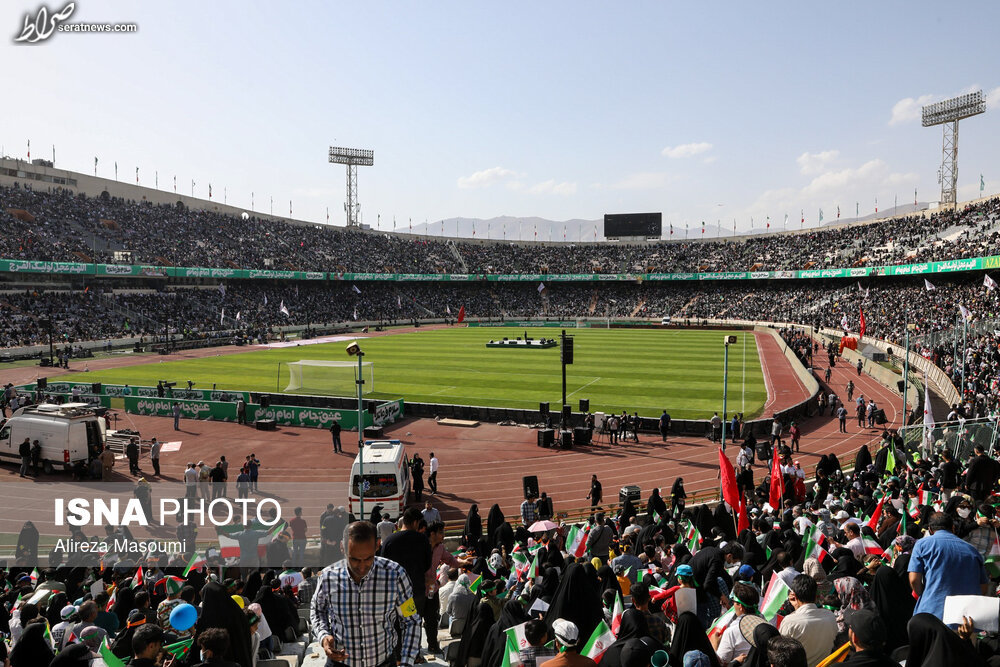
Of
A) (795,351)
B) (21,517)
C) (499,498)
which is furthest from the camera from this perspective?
(795,351)

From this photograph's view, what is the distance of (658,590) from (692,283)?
9767 cm

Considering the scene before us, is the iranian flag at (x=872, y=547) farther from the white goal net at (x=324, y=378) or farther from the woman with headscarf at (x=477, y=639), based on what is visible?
the white goal net at (x=324, y=378)

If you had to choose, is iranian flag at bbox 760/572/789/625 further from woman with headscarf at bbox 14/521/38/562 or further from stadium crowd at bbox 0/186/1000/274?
stadium crowd at bbox 0/186/1000/274

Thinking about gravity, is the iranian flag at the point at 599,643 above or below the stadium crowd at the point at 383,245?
below

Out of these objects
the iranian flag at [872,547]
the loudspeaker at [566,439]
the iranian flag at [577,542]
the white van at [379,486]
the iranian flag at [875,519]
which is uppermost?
the iranian flag at [872,547]

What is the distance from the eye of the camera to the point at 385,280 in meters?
97.8

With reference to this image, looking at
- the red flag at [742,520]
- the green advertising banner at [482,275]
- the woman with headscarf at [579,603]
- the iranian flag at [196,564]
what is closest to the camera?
the woman with headscarf at [579,603]

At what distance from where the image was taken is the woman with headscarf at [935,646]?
4.16 meters

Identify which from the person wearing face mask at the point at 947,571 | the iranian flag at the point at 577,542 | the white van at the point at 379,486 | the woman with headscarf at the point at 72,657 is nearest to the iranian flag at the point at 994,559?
the person wearing face mask at the point at 947,571

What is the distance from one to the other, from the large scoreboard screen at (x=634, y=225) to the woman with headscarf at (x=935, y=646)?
11636 centimetres

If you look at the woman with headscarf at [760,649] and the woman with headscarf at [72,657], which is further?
the woman with headscarf at [72,657]

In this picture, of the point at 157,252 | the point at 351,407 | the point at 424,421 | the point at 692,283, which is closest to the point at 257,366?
the point at 351,407

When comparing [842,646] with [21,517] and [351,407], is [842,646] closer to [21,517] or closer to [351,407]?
[21,517]

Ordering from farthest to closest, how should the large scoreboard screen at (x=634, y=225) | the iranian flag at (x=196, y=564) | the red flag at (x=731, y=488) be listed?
the large scoreboard screen at (x=634, y=225), the red flag at (x=731, y=488), the iranian flag at (x=196, y=564)
